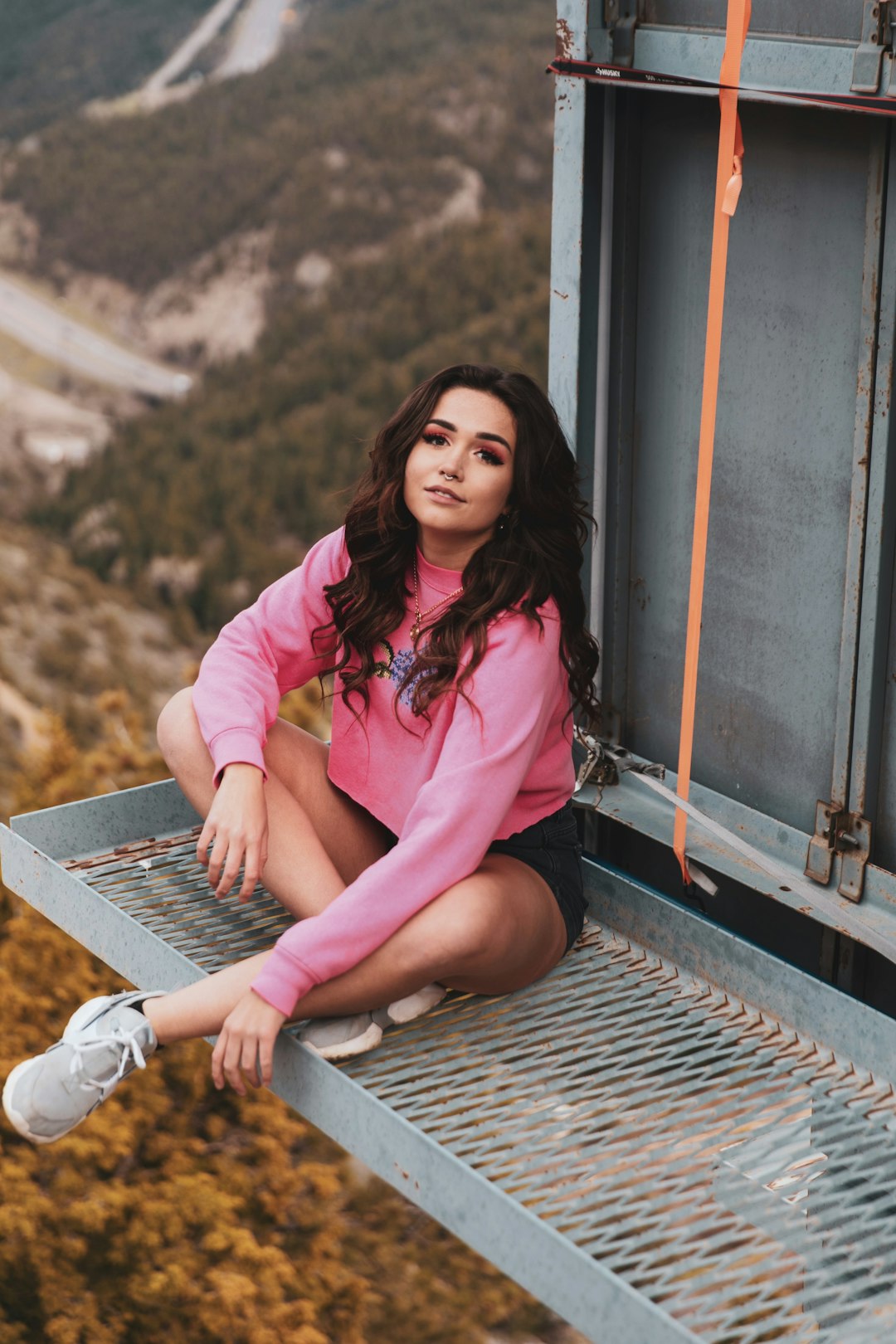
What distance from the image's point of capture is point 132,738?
19.9ft

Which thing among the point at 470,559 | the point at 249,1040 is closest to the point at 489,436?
the point at 470,559

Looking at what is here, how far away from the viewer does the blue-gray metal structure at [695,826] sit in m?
1.59

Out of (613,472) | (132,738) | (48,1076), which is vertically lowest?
(132,738)

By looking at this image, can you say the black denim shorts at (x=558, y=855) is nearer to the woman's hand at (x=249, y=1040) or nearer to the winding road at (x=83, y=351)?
the woman's hand at (x=249, y=1040)

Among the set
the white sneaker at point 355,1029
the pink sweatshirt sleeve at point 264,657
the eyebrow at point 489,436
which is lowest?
the white sneaker at point 355,1029

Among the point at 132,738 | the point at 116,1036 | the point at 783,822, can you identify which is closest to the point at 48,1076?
the point at 116,1036

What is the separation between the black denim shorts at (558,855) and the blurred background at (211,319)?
3148 millimetres

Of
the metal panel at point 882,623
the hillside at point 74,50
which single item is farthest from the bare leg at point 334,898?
the hillside at point 74,50

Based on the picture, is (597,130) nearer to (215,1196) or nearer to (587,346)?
(587,346)

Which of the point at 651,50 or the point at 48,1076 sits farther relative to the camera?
the point at 651,50

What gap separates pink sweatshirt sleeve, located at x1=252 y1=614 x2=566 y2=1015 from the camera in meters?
1.71

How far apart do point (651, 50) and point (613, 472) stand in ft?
1.88

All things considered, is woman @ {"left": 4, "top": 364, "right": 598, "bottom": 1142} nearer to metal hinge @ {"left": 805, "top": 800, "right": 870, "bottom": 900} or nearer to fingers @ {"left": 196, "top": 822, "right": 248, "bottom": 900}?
fingers @ {"left": 196, "top": 822, "right": 248, "bottom": 900}

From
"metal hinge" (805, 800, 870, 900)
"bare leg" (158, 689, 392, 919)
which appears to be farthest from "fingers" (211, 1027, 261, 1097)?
"metal hinge" (805, 800, 870, 900)
